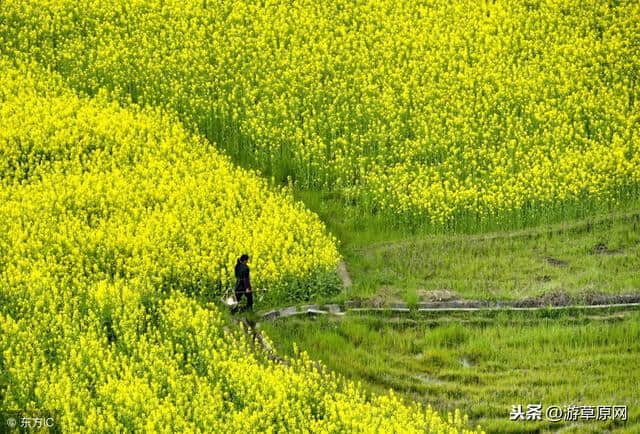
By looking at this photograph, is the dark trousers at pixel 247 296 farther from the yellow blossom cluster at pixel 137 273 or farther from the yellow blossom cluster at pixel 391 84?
the yellow blossom cluster at pixel 391 84

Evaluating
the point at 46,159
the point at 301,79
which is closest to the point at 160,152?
the point at 46,159

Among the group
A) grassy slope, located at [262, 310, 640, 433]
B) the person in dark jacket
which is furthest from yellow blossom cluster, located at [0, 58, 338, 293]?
grassy slope, located at [262, 310, 640, 433]

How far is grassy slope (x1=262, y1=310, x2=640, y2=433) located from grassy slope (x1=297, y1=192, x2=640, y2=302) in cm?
115

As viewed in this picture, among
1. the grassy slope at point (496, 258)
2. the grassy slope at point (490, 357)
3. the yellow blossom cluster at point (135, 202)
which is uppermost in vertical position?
the yellow blossom cluster at point (135, 202)

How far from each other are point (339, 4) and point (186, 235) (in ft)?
46.3

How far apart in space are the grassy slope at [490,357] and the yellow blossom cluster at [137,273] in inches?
39.1

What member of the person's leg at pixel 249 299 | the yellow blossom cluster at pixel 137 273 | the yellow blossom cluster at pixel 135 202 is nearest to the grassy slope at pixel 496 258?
the yellow blossom cluster at pixel 135 202

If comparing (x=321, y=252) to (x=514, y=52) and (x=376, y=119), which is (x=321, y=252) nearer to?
(x=376, y=119)

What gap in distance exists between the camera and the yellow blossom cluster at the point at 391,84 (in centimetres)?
3469

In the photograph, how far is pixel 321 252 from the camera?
3050 centimetres

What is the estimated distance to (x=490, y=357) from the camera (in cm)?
2727

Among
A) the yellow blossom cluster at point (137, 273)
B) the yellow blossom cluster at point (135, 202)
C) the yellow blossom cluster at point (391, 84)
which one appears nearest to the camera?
the yellow blossom cluster at point (137, 273)

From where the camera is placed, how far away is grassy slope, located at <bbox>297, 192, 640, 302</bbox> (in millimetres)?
29922

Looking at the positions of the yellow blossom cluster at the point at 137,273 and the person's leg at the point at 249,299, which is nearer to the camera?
the yellow blossom cluster at the point at 137,273
